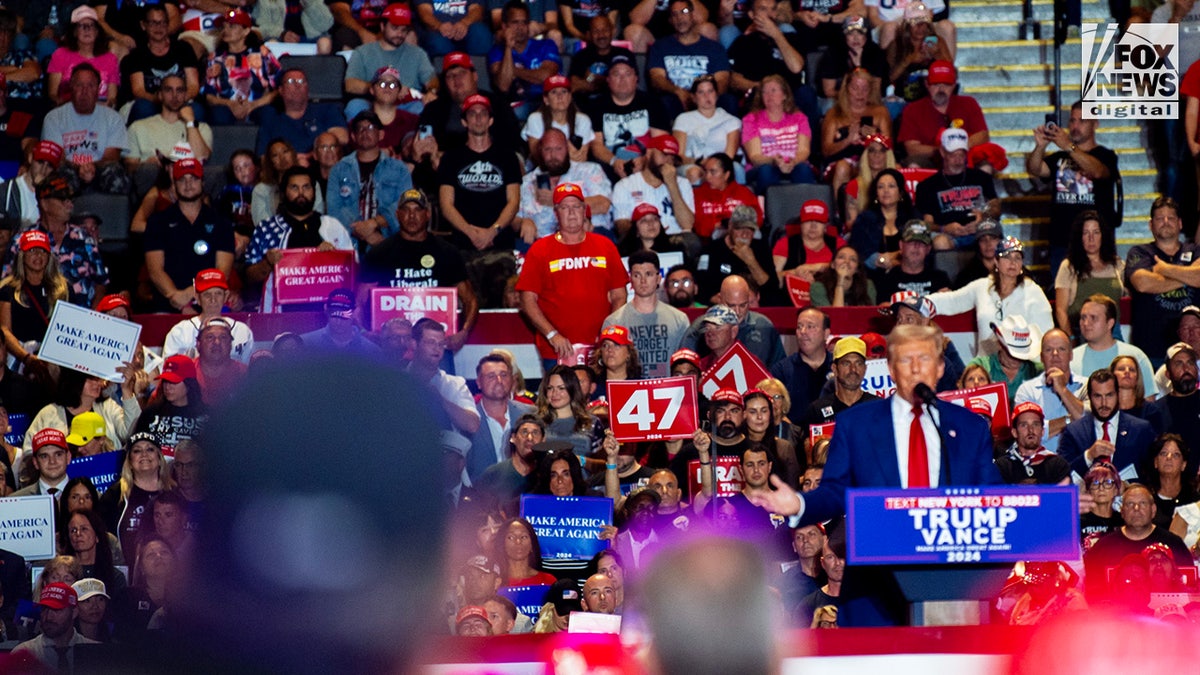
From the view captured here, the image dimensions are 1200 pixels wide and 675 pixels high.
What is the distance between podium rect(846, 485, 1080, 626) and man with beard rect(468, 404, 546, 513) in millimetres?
5860

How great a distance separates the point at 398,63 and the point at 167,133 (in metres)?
1.98

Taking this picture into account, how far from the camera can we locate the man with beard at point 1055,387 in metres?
10.6

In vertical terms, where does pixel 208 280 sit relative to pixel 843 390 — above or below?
above

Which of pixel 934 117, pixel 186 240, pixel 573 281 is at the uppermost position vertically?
pixel 934 117

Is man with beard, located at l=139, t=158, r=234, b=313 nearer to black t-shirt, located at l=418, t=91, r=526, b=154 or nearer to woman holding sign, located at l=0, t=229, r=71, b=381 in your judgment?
woman holding sign, located at l=0, t=229, r=71, b=381

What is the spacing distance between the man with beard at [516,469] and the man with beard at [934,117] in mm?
4756

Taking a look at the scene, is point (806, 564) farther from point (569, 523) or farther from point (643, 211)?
point (643, 211)

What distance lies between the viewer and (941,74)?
13422 millimetres

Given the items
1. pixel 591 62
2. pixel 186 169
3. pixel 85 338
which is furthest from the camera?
pixel 591 62

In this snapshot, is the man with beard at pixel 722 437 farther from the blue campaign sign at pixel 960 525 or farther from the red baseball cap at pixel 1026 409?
the blue campaign sign at pixel 960 525

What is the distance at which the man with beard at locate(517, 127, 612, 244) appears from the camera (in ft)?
41.2

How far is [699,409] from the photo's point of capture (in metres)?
10.3

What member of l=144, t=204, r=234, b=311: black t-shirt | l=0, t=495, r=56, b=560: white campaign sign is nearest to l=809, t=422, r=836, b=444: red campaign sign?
l=0, t=495, r=56, b=560: white campaign sign

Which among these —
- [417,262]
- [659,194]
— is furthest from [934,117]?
[417,262]
